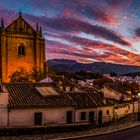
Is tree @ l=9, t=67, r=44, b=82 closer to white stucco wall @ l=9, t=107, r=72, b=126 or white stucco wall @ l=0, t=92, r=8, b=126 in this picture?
white stucco wall @ l=9, t=107, r=72, b=126

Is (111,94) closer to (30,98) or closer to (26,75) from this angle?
(26,75)

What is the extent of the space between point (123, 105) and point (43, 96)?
64.7 ft

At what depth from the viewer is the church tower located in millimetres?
75750

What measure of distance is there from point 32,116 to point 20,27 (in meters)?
52.6

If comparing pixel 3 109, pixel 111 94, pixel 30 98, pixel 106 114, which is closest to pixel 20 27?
pixel 111 94

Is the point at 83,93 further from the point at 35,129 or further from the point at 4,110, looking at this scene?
the point at 35,129

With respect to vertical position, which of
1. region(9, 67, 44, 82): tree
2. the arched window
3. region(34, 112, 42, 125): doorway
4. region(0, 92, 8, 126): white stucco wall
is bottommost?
region(34, 112, 42, 125): doorway

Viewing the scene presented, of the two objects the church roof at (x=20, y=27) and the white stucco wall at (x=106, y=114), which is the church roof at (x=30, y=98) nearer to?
the white stucco wall at (x=106, y=114)

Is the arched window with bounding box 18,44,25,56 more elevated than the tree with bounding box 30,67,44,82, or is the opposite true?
the arched window with bounding box 18,44,25,56

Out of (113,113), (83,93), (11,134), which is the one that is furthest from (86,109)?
(11,134)

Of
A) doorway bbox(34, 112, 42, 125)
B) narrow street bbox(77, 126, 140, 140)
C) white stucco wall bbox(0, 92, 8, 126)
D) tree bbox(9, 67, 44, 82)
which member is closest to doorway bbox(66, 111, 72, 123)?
doorway bbox(34, 112, 42, 125)

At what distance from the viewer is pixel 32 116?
2848 centimetres

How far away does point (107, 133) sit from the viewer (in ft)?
78.4

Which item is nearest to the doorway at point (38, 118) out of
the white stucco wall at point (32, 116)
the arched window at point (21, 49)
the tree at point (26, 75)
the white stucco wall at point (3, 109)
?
the white stucco wall at point (32, 116)
